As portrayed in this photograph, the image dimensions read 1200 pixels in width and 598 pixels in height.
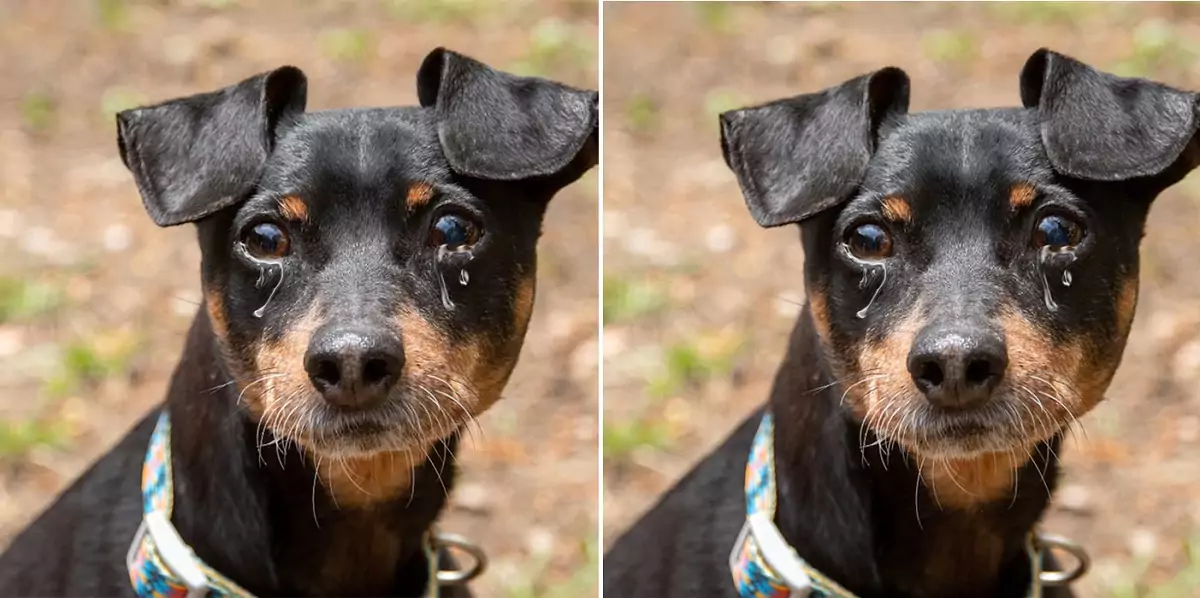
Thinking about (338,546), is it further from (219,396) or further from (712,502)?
(712,502)

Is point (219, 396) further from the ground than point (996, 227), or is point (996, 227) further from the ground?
point (996, 227)

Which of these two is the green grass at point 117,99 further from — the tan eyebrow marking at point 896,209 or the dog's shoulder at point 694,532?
the tan eyebrow marking at point 896,209

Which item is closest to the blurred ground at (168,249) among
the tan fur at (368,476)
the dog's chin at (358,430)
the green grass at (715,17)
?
the green grass at (715,17)

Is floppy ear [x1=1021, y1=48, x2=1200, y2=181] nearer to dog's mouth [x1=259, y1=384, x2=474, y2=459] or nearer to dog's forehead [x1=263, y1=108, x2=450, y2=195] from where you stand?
dog's forehead [x1=263, y1=108, x2=450, y2=195]

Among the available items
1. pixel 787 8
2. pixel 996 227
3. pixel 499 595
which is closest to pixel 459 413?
pixel 996 227

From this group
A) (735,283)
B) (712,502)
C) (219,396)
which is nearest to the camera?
(219,396)

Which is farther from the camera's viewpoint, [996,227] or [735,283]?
[735,283]
